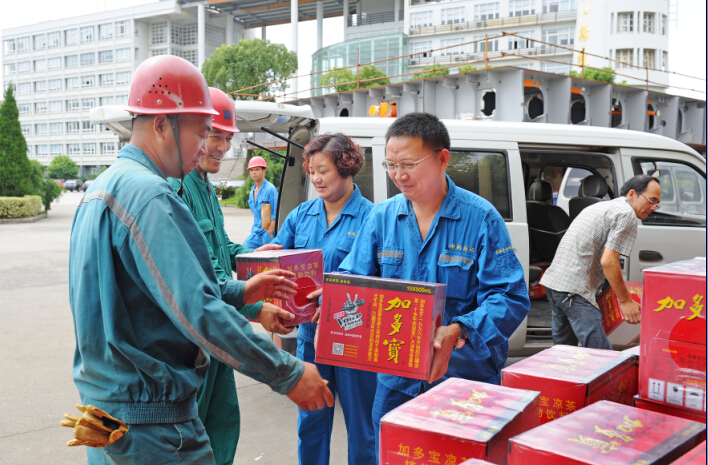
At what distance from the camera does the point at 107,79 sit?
7531cm

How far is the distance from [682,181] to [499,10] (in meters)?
58.8

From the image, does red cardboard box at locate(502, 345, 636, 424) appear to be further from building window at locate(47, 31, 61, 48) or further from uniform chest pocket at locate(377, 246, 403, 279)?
building window at locate(47, 31, 61, 48)

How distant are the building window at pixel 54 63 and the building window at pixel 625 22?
7221cm

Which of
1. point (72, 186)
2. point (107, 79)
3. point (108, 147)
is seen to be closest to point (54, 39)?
point (107, 79)

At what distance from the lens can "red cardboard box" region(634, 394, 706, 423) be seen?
156 centimetres

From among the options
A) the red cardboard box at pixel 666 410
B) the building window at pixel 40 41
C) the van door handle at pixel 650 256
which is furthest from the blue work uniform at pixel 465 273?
the building window at pixel 40 41

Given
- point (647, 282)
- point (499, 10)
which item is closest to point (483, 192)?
point (647, 282)

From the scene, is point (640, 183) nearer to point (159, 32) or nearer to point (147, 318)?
point (147, 318)

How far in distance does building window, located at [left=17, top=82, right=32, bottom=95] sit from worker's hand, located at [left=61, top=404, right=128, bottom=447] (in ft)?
312

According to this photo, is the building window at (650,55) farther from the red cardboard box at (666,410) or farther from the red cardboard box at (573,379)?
the red cardboard box at (666,410)

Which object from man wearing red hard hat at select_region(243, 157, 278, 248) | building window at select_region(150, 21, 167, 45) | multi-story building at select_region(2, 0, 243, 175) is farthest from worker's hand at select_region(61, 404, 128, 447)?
building window at select_region(150, 21, 167, 45)

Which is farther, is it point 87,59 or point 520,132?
point 87,59

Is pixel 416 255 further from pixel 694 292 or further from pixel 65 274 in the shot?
pixel 65 274

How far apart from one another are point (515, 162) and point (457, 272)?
244 centimetres
